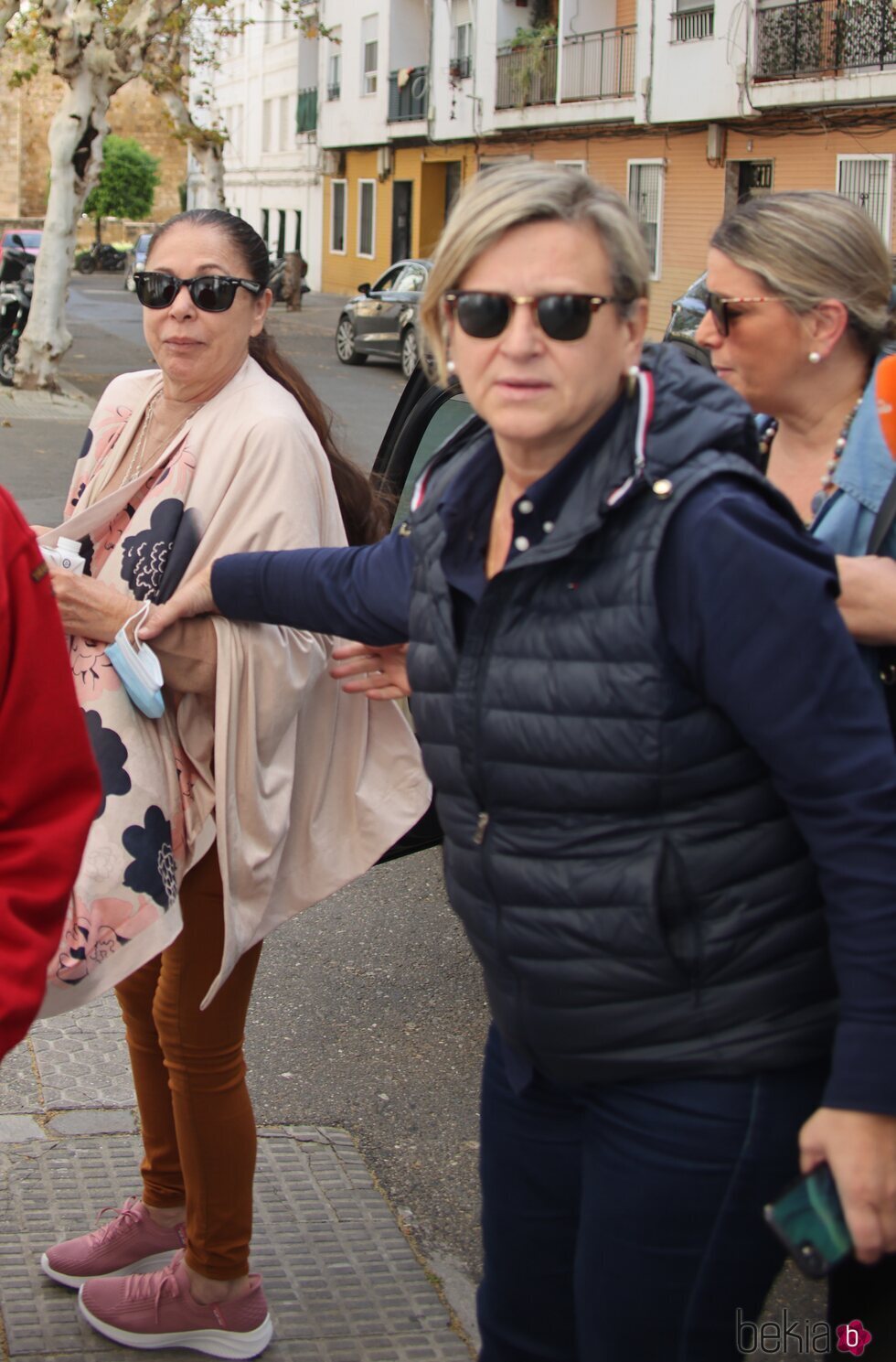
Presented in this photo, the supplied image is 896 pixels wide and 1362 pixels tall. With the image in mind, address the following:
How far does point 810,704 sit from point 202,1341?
6.29 feet

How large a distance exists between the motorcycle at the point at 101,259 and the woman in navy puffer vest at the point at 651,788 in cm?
5868

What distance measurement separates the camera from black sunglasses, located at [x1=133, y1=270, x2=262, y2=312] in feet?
9.41

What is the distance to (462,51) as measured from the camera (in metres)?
38.0

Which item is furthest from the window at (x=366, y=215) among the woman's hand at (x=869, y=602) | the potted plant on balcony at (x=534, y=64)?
the woman's hand at (x=869, y=602)

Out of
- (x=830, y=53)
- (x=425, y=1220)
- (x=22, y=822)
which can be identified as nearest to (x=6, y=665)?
(x=22, y=822)

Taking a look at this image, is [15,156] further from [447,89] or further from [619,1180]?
[619,1180]

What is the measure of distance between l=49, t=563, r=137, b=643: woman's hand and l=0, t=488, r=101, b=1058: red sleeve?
716 mm

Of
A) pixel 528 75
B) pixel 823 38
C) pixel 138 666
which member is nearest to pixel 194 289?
pixel 138 666

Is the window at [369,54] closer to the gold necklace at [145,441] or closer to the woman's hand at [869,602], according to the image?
the gold necklace at [145,441]

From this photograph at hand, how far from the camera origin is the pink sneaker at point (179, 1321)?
3.01 meters

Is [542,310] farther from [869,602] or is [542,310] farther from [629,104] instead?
Result: [629,104]

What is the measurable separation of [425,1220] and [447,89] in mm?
37736

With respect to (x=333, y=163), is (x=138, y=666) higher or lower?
lower

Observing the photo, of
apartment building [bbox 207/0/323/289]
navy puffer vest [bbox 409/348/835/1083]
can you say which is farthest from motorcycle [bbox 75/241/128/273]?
navy puffer vest [bbox 409/348/835/1083]
